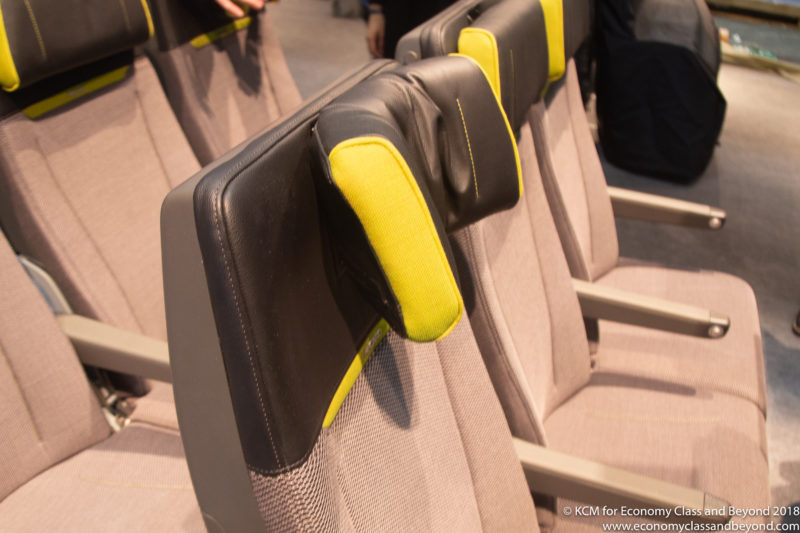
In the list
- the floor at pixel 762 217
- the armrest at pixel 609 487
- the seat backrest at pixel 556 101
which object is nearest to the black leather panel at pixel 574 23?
the seat backrest at pixel 556 101

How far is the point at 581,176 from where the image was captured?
4.56 ft

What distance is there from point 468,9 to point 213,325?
700 millimetres

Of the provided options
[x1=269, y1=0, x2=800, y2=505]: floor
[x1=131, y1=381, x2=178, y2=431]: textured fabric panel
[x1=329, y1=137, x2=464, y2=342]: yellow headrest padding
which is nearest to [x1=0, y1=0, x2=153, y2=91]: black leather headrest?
[x1=131, y1=381, x2=178, y2=431]: textured fabric panel

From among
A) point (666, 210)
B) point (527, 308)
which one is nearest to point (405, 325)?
point (527, 308)

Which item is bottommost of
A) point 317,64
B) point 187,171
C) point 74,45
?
point 317,64

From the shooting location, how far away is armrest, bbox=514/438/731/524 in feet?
2.51

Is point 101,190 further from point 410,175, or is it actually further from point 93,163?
point 410,175

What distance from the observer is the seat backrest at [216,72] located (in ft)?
4.88

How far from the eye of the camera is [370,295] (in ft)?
1.75

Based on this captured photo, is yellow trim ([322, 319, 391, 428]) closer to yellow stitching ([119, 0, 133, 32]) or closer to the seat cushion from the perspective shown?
the seat cushion

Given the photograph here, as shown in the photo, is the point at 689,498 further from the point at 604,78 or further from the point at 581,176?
the point at 604,78

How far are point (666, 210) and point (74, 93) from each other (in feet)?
4.32

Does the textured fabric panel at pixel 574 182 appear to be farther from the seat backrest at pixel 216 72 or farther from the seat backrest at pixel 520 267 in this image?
the seat backrest at pixel 216 72

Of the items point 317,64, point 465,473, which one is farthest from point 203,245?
point 317,64
